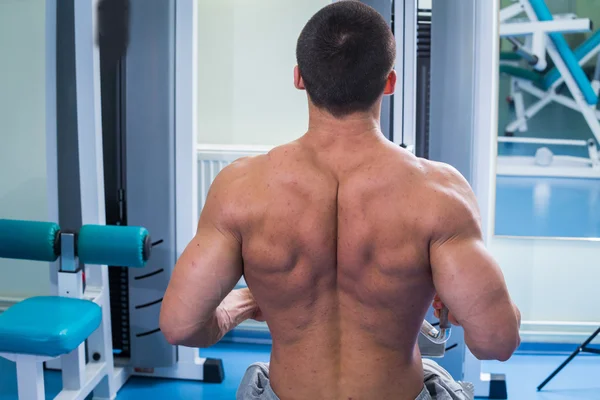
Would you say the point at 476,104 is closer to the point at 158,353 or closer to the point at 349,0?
the point at 349,0

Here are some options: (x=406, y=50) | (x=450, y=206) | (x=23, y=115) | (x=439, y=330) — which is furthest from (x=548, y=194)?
(x=23, y=115)

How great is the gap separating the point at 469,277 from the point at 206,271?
478 millimetres

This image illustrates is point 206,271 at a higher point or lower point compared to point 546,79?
lower

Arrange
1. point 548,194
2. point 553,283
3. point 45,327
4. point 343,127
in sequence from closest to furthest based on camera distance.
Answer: point 343,127, point 45,327, point 548,194, point 553,283

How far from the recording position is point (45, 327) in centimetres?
213

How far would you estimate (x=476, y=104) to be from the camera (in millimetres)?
2650

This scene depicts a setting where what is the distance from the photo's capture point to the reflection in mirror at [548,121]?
3088 mm

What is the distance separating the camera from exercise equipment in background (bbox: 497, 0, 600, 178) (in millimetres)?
3084

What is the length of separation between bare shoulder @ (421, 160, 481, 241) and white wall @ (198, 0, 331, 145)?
2341mm

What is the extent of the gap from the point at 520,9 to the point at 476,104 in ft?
2.52

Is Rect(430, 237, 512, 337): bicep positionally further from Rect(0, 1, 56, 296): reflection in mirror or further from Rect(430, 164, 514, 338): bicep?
Rect(0, 1, 56, 296): reflection in mirror

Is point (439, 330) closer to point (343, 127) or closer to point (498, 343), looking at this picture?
point (498, 343)

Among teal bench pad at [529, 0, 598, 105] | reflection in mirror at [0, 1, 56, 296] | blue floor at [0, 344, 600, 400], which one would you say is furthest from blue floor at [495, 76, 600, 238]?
reflection in mirror at [0, 1, 56, 296]

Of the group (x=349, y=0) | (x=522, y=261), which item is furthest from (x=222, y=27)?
(x=349, y=0)
